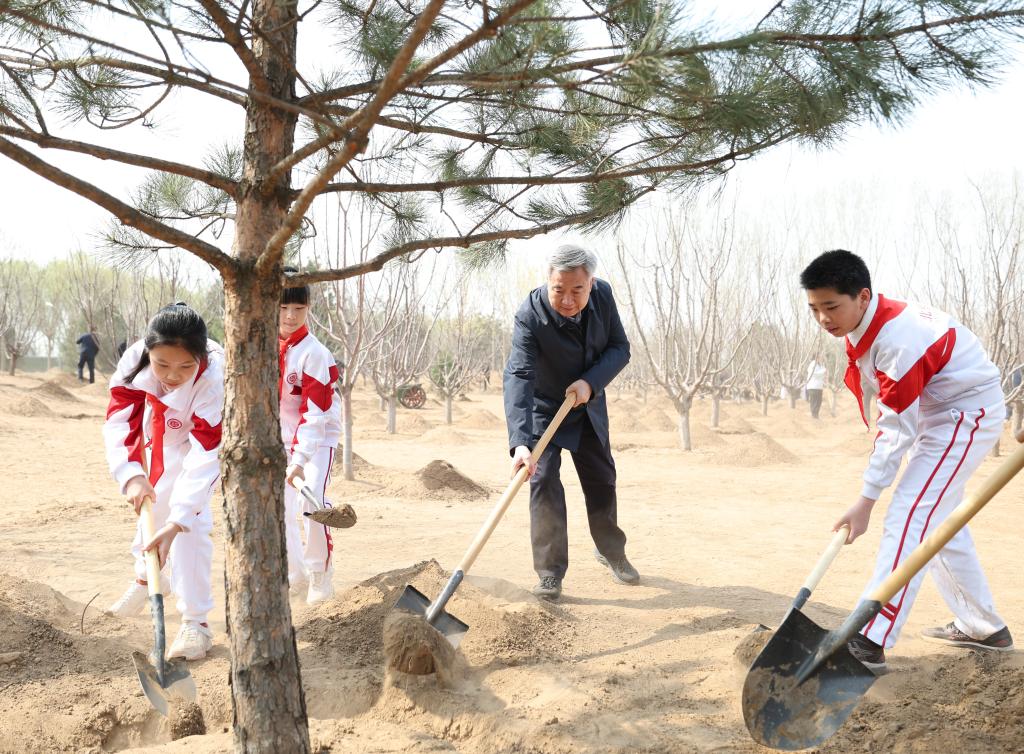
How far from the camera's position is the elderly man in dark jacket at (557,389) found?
3.37 metres

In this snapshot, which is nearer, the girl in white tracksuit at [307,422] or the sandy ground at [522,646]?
the sandy ground at [522,646]

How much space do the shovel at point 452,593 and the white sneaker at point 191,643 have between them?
670 mm

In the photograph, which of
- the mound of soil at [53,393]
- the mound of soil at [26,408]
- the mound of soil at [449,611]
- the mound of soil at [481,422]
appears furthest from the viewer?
the mound of soil at [481,422]

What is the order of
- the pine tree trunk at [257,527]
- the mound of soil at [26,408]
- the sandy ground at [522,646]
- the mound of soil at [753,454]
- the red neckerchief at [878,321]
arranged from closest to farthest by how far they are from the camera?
the pine tree trunk at [257,527] → the sandy ground at [522,646] → the red neckerchief at [878,321] → the mound of soil at [753,454] → the mound of soil at [26,408]

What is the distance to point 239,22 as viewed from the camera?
6.09 ft

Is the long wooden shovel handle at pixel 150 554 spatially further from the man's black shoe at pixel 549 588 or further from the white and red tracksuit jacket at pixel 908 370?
the white and red tracksuit jacket at pixel 908 370

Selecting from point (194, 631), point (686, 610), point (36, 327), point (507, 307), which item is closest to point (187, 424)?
point (194, 631)

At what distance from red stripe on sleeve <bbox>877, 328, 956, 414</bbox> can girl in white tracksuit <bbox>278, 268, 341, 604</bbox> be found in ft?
7.09

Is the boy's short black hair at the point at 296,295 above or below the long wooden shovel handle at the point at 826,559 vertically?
above

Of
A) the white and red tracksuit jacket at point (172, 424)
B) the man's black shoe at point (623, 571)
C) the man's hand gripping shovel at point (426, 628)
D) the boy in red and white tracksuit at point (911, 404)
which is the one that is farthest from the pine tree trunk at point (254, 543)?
the man's black shoe at point (623, 571)

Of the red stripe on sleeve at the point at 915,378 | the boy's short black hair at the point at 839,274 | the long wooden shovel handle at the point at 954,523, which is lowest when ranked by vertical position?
the long wooden shovel handle at the point at 954,523

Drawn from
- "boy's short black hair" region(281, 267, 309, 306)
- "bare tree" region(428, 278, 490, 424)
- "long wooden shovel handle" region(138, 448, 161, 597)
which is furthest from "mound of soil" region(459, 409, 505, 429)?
"long wooden shovel handle" region(138, 448, 161, 597)

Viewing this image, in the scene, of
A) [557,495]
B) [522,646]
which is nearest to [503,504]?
[522,646]

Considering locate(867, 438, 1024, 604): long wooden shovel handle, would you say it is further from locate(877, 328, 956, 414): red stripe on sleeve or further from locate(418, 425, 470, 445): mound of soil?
locate(418, 425, 470, 445): mound of soil
